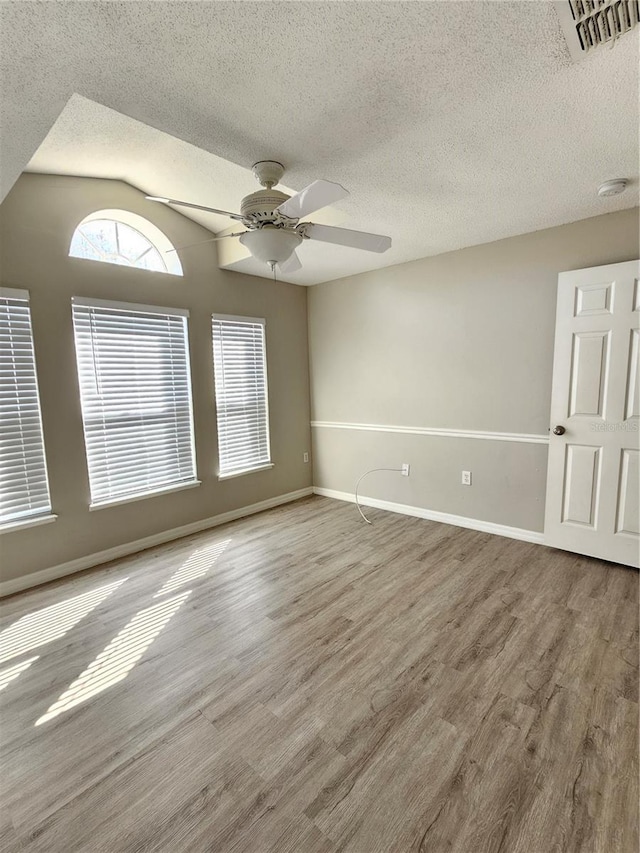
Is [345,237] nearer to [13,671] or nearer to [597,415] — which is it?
[597,415]

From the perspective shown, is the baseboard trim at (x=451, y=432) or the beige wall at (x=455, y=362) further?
the baseboard trim at (x=451, y=432)

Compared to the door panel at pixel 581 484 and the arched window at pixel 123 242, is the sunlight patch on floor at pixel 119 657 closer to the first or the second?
the arched window at pixel 123 242

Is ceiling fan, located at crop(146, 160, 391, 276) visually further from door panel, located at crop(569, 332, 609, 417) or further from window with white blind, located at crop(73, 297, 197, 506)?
door panel, located at crop(569, 332, 609, 417)

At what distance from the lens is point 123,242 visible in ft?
10.3

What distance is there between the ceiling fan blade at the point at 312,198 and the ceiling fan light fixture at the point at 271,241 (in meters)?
0.22

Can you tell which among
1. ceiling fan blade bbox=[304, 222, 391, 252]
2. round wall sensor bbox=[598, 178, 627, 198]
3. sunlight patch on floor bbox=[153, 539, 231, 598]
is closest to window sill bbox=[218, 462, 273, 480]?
sunlight patch on floor bbox=[153, 539, 231, 598]

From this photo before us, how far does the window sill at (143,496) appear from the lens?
3.01 meters

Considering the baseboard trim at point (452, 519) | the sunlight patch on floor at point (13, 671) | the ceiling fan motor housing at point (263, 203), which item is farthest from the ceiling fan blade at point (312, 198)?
the baseboard trim at point (452, 519)

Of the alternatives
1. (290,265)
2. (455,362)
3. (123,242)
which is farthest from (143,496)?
(455,362)

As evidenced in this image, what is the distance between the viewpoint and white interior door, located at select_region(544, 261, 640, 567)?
2604mm

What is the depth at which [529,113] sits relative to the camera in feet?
5.45

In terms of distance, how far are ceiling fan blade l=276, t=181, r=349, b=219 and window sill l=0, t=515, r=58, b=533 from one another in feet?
8.42

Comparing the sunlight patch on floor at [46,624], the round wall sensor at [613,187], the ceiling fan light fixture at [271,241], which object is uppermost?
the round wall sensor at [613,187]

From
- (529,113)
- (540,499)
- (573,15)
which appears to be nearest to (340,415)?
(540,499)
